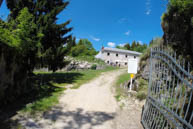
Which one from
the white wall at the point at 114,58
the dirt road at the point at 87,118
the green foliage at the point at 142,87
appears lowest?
the dirt road at the point at 87,118

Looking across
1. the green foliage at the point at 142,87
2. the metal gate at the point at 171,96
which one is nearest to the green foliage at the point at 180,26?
the metal gate at the point at 171,96

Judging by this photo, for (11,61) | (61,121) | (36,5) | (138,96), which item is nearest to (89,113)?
(61,121)

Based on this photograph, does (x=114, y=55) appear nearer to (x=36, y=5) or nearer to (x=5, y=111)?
(x=36, y=5)

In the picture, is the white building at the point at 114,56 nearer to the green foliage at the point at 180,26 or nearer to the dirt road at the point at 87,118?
the green foliage at the point at 180,26

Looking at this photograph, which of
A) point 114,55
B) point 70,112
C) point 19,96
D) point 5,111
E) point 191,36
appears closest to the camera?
point 5,111

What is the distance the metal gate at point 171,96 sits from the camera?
1.87m

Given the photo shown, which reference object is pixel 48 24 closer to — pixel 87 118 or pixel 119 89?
pixel 119 89

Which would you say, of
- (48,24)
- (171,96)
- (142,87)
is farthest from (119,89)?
(48,24)

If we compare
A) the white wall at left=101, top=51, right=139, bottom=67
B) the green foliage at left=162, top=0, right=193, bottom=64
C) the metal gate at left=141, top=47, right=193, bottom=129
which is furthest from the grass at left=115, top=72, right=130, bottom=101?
the white wall at left=101, top=51, right=139, bottom=67

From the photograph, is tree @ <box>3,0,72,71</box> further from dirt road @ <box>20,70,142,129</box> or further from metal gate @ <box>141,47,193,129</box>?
metal gate @ <box>141,47,193,129</box>

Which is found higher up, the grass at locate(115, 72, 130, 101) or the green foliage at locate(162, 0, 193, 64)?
the green foliage at locate(162, 0, 193, 64)

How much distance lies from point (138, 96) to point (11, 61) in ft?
19.2

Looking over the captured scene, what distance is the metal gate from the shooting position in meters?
1.87

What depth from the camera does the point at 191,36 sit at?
4.29 metres
